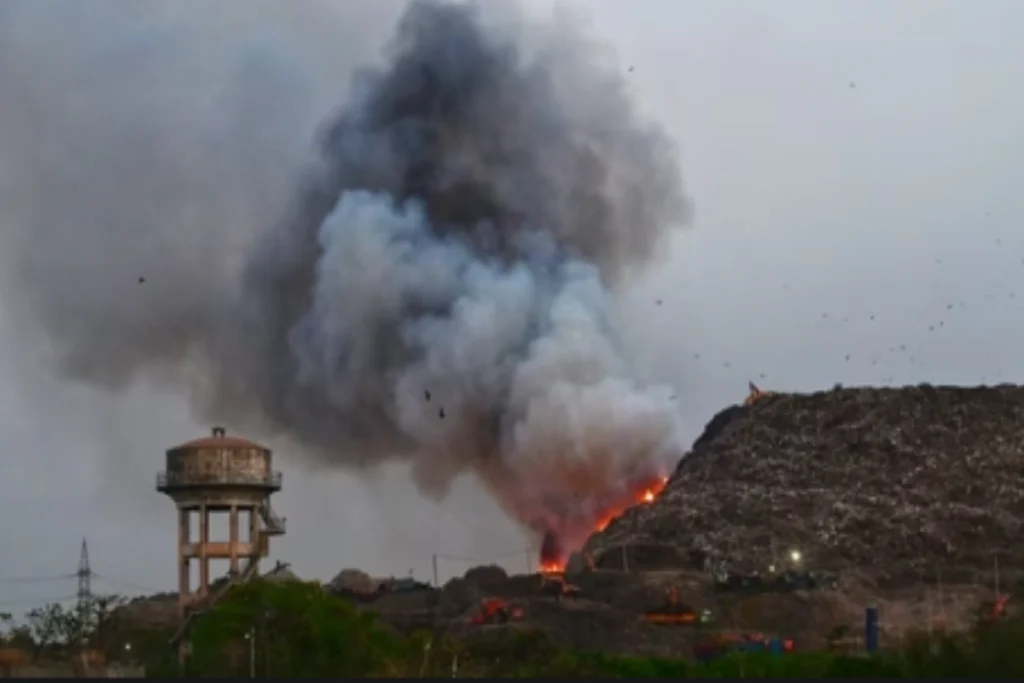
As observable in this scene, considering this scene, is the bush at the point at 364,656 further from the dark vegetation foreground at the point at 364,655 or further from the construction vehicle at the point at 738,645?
the construction vehicle at the point at 738,645

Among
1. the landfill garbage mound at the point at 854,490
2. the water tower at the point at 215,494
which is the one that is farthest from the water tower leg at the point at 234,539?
the landfill garbage mound at the point at 854,490

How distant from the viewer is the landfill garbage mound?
151 metres

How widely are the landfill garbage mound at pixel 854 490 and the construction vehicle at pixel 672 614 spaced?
→ 14.7 metres

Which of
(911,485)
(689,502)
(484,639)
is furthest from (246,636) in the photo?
(911,485)

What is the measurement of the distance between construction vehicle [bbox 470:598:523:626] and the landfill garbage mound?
21.4 metres

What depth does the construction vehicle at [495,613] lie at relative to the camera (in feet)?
406

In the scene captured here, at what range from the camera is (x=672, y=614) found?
13075 cm

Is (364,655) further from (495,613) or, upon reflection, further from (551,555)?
(551,555)

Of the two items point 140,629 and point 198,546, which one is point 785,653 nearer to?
point 198,546

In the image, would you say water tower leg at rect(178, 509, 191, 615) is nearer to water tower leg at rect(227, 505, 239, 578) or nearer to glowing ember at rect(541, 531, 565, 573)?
water tower leg at rect(227, 505, 239, 578)

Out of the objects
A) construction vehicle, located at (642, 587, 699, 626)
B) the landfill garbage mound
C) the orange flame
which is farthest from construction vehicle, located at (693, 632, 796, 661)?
the orange flame

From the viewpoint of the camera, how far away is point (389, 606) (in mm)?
138625

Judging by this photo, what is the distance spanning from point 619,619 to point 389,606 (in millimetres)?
19636

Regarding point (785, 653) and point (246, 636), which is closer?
point (246, 636)
